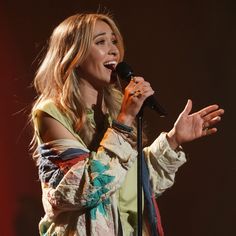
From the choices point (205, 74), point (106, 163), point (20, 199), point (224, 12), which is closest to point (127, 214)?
point (106, 163)

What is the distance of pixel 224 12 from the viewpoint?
214 centimetres

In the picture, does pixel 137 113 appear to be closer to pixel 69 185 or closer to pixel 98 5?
pixel 69 185

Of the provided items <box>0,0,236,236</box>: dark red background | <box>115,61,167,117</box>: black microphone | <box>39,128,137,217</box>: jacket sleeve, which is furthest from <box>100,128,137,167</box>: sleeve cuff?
<box>0,0,236,236</box>: dark red background

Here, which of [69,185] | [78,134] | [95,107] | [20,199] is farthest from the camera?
[20,199]

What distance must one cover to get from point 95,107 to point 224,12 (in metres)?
0.88

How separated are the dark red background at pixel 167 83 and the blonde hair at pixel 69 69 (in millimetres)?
583

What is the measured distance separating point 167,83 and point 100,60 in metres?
0.76

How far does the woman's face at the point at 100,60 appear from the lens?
4.84ft

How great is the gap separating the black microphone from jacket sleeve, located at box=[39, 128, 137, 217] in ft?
0.36

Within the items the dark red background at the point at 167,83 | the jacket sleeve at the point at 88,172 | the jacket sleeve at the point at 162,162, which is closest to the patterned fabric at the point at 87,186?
the jacket sleeve at the point at 88,172

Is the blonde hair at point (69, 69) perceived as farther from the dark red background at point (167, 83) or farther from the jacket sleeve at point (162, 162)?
the dark red background at point (167, 83)

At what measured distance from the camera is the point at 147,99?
1256mm

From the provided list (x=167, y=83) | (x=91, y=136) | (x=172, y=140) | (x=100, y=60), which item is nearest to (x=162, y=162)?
(x=172, y=140)

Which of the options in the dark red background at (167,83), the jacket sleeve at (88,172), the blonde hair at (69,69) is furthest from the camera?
the dark red background at (167,83)
